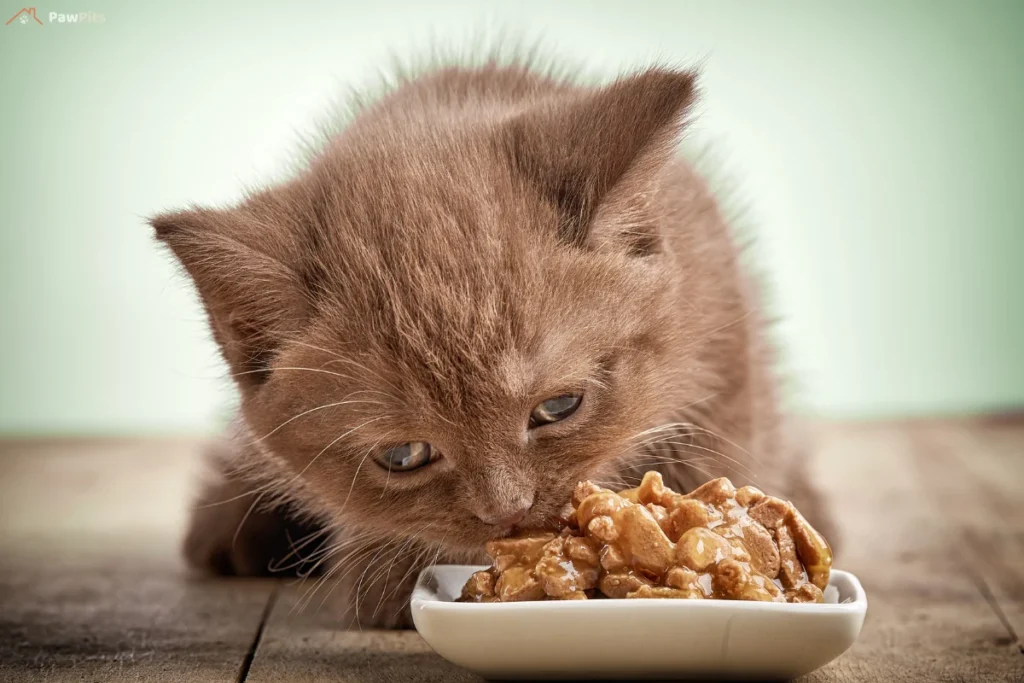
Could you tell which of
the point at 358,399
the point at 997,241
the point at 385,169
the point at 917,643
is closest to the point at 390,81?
the point at 385,169

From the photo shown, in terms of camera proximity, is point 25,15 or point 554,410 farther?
point 25,15

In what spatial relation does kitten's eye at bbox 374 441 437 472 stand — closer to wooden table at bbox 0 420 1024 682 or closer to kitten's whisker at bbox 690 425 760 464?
wooden table at bbox 0 420 1024 682

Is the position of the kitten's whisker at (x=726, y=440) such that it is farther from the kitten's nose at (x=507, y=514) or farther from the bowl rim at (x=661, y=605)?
the bowl rim at (x=661, y=605)

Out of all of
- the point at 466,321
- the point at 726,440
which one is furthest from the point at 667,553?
the point at 726,440

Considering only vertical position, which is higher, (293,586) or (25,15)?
(25,15)

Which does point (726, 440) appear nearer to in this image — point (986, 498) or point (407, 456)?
point (407, 456)

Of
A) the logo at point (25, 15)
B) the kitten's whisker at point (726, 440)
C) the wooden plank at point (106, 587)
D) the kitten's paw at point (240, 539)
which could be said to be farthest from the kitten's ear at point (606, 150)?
the logo at point (25, 15)
